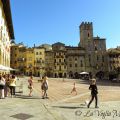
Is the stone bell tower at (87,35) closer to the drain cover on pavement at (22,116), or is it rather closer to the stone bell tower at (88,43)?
the stone bell tower at (88,43)

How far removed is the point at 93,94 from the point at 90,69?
89900 millimetres

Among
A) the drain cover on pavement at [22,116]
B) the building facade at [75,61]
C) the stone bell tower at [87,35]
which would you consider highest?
the stone bell tower at [87,35]

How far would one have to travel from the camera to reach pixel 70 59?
4090 inches

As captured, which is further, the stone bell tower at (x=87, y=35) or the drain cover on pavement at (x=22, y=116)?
the stone bell tower at (x=87, y=35)

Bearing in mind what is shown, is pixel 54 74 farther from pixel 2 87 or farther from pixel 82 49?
pixel 2 87

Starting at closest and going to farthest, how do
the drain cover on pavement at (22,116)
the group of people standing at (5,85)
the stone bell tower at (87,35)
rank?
the drain cover on pavement at (22,116), the group of people standing at (5,85), the stone bell tower at (87,35)

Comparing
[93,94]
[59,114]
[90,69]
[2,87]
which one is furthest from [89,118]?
[90,69]

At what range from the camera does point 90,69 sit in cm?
10256

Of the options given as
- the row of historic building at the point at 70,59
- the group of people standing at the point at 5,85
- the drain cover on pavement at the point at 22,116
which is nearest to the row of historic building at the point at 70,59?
the row of historic building at the point at 70,59

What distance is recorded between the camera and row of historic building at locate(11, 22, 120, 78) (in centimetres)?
10269

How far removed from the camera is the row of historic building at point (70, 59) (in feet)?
337

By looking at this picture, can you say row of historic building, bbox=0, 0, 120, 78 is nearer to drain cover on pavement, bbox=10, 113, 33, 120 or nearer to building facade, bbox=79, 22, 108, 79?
building facade, bbox=79, 22, 108, 79

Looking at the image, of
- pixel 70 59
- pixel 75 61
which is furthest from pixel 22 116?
pixel 70 59

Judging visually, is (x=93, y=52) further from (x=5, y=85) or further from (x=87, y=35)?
(x=5, y=85)
